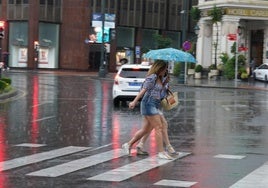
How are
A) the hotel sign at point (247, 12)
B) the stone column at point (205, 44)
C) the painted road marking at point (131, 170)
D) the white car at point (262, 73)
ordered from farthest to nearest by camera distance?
the stone column at point (205, 44)
the hotel sign at point (247, 12)
the white car at point (262, 73)
the painted road marking at point (131, 170)

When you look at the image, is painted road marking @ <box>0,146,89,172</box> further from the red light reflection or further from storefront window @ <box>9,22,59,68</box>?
storefront window @ <box>9,22,59,68</box>

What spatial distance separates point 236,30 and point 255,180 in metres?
42.7

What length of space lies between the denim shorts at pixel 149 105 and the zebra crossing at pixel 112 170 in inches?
31.7

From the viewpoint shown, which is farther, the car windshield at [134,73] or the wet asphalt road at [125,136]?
the car windshield at [134,73]

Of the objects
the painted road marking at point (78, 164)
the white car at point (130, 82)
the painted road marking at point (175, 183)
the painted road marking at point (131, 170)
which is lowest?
the painted road marking at point (78, 164)

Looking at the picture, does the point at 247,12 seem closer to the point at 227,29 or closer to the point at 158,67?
the point at 227,29

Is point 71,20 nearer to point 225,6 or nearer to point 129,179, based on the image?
point 225,6

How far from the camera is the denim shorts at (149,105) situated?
431 inches

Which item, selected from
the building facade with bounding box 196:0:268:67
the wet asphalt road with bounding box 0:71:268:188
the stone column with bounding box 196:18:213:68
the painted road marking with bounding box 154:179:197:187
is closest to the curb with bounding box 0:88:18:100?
the wet asphalt road with bounding box 0:71:268:188

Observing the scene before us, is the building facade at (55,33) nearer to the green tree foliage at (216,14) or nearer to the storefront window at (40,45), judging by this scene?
the storefront window at (40,45)

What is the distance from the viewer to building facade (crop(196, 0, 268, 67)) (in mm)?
50688

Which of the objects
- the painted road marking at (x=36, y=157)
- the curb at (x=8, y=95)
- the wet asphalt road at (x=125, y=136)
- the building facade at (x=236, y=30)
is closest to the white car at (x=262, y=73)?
the building facade at (x=236, y=30)

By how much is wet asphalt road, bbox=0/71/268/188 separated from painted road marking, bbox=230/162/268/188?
11 centimetres

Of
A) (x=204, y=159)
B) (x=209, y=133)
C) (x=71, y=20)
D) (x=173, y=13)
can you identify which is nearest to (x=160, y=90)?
(x=204, y=159)
